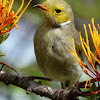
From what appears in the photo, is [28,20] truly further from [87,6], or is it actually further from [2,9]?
[2,9]

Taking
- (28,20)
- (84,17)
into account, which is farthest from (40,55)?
(84,17)

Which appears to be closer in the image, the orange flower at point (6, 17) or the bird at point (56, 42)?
the orange flower at point (6, 17)

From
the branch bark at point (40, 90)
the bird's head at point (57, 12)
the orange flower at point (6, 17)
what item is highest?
the orange flower at point (6, 17)

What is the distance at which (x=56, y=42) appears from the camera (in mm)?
2816

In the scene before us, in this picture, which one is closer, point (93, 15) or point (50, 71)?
point (50, 71)

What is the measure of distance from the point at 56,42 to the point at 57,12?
337 millimetres

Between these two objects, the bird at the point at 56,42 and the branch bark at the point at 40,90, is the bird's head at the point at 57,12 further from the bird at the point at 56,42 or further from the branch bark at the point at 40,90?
the branch bark at the point at 40,90

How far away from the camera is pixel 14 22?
6.04ft

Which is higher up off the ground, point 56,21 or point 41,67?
point 56,21

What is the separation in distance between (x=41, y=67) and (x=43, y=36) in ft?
1.28

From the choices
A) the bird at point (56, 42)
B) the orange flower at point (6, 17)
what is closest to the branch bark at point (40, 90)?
the bird at point (56, 42)

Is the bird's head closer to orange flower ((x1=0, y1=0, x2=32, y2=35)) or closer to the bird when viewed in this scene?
the bird

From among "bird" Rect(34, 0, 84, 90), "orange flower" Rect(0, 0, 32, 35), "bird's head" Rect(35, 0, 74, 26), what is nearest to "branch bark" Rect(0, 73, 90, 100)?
"bird" Rect(34, 0, 84, 90)

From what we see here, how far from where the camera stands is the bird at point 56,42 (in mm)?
2803
